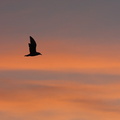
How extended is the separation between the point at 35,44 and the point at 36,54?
2671 millimetres

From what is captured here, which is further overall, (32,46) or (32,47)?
(32,47)

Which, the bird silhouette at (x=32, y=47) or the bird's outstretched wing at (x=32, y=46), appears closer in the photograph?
the bird's outstretched wing at (x=32, y=46)

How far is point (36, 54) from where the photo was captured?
7669cm

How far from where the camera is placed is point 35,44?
74.8 m

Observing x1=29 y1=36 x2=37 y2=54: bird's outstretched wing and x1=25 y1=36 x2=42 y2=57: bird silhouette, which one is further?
x1=25 y1=36 x2=42 y2=57: bird silhouette
